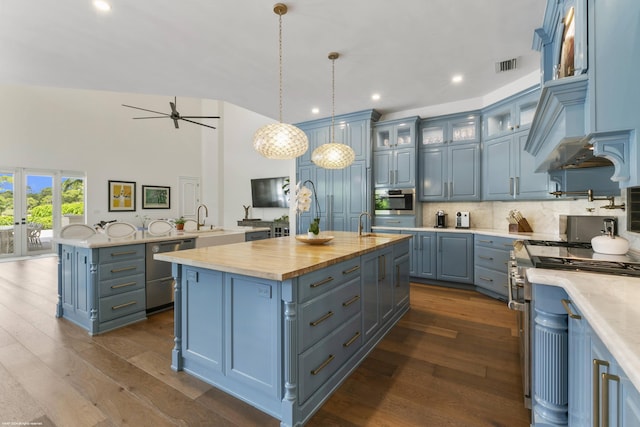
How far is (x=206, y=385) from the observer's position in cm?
192

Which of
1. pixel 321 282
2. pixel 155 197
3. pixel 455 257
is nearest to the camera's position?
pixel 321 282

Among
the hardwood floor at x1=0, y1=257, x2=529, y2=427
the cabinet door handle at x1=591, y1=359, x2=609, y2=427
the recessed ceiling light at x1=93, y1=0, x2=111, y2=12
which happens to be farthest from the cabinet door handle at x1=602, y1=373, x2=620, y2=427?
the recessed ceiling light at x1=93, y1=0, x2=111, y2=12

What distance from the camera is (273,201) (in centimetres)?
819

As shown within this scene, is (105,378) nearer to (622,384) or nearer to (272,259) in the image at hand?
(272,259)

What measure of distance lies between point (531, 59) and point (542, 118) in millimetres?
2191

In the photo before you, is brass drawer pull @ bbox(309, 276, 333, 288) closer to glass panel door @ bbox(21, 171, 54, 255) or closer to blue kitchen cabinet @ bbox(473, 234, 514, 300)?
blue kitchen cabinet @ bbox(473, 234, 514, 300)

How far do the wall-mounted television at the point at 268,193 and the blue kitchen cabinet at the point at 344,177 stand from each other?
2.63 metres

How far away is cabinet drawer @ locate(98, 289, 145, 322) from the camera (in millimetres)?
2729

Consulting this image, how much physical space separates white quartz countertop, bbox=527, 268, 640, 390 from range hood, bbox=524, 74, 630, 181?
0.44 metres

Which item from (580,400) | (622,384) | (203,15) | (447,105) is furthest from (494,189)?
(203,15)

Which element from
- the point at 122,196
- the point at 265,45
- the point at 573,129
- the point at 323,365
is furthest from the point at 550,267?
the point at 122,196

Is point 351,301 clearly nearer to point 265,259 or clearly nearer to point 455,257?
point 265,259

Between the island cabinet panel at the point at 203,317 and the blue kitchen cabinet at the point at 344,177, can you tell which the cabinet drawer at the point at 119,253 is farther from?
the blue kitchen cabinet at the point at 344,177

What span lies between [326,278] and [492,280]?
290 centimetres
